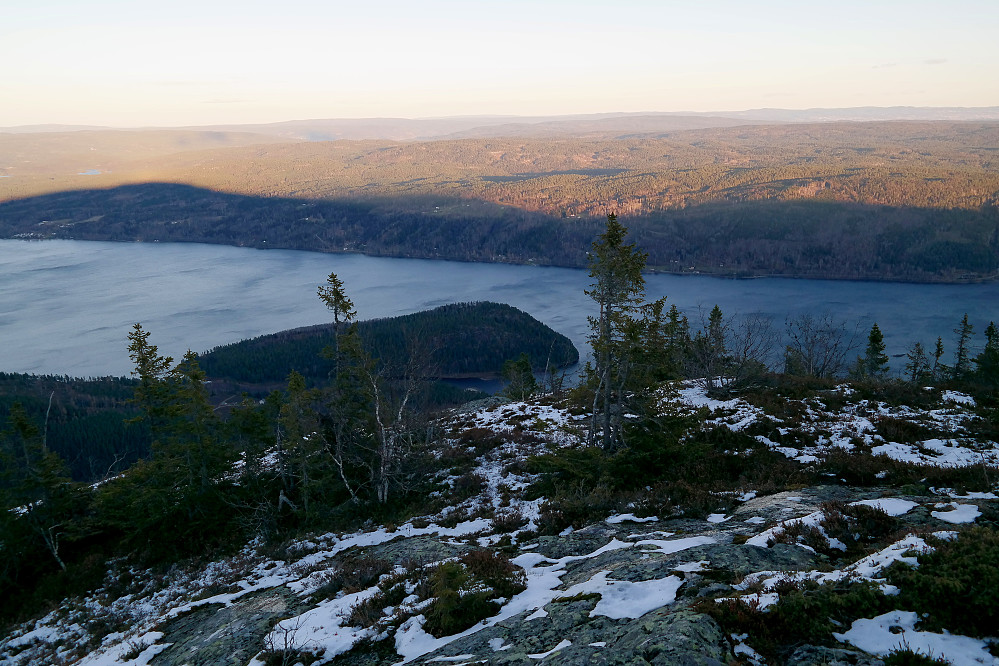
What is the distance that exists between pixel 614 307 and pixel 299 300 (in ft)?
427

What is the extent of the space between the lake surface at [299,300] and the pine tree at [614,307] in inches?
2481

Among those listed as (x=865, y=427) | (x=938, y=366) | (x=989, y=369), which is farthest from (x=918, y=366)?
(x=865, y=427)

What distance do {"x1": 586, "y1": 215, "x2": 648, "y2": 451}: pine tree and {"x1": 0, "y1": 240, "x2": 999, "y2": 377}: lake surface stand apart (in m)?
63.0

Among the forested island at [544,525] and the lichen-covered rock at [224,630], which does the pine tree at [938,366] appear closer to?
the forested island at [544,525]

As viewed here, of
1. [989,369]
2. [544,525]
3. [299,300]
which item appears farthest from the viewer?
[299,300]

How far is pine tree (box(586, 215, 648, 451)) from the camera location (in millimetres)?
15078

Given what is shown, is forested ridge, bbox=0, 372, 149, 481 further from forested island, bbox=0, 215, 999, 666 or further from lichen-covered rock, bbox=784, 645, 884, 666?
lichen-covered rock, bbox=784, 645, 884, 666

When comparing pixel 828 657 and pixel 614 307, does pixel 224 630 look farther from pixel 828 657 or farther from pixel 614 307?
pixel 614 307

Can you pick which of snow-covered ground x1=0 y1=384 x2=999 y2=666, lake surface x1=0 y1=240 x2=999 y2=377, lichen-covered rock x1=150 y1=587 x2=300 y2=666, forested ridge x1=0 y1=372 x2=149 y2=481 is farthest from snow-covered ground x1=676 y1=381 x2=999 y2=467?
forested ridge x1=0 y1=372 x2=149 y2=481

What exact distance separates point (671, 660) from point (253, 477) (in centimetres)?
1898

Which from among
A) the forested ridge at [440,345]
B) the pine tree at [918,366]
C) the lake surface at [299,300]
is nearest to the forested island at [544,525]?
the pine tree at [918,366]

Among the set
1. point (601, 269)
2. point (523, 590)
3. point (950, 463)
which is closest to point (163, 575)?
point (523, 590)

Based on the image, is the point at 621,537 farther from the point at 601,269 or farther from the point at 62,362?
the point at 62,362

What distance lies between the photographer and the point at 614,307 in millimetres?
16031
